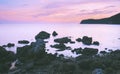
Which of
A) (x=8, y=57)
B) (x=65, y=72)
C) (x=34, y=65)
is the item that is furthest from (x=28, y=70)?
(x=8, y=57)

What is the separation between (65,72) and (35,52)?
58.5ft

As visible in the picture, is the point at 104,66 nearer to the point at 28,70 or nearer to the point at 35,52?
the point at 28,70

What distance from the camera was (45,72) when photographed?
29141 mm

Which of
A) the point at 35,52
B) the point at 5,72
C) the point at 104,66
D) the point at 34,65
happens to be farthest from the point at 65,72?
the point at 35,52

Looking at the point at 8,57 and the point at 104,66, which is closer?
the point at 104,66

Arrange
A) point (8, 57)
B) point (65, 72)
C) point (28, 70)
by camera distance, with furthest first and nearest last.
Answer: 1. point (8, 57)
2. point (28, 70)
3. point (65, 72)

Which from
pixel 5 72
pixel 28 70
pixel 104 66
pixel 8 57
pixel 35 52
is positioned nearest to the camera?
pixel 104 66

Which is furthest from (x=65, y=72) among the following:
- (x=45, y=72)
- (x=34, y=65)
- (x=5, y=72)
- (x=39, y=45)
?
(x=39, y=45)

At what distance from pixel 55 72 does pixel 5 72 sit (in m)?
10.2

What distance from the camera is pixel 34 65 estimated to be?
116ft

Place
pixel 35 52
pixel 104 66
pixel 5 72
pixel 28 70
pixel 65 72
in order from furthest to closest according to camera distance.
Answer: pixel 35 52, pixel 5 72, pixel 28 70, pixel 104 66, pixel 65 72

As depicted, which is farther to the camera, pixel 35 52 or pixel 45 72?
pixel 35 52

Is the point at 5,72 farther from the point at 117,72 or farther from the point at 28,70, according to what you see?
the point at 117,72

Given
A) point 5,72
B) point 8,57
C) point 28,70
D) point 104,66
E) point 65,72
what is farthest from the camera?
point 8,57
